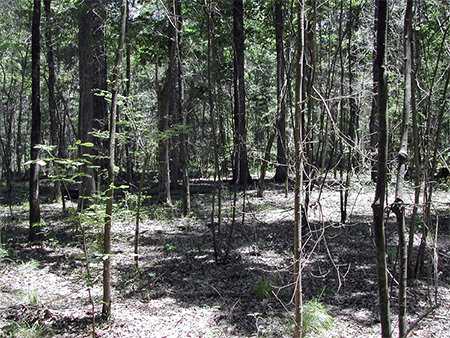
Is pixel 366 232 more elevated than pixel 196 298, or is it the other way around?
pixel 366 232

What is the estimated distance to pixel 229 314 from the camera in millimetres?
4375

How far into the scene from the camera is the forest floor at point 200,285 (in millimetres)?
3854

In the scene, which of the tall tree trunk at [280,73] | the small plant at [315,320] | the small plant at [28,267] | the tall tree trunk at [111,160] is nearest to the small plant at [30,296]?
the small plant at [28,267]

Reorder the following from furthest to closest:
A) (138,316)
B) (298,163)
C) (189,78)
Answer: (189,78), (138,316), (298,163)

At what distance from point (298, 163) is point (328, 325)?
2380 mm

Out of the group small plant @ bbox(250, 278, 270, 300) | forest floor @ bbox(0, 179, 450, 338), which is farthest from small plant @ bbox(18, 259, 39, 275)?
small plant @ bbox(250, 278, 270, 300)

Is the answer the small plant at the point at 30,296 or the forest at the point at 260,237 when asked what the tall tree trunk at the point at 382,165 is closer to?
the forest at the point at 260,237

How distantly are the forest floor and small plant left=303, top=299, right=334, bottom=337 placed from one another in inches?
0.5

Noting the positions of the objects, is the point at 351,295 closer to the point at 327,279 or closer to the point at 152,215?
the point at 327,279

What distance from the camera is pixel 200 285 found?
5344mm

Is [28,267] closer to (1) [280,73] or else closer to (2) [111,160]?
(2) [111,160]

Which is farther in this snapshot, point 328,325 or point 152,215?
point 152,215

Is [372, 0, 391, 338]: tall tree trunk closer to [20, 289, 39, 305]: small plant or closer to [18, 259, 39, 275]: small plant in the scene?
[20, 289, 39, 305]: small plant

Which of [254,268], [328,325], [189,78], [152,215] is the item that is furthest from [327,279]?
[189,78]
